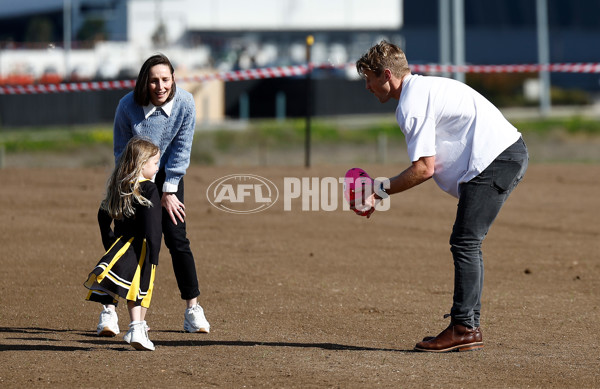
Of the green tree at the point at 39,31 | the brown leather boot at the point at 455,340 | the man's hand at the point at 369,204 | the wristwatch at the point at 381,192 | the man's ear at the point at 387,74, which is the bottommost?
the brown leather boot at the point at 455,340

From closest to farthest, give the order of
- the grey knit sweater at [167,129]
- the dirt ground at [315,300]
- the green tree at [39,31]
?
1. the dirt ground at [315,300]
2. the grey knit sweater at [167,129]
3. the green tree at [39,31]

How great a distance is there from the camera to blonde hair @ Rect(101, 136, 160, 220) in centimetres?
588

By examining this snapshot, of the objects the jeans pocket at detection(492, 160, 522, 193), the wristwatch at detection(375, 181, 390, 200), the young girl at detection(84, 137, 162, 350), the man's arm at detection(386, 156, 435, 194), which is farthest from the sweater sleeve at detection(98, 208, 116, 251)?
the jeans pocket at detection(492, 160, 522, 193)

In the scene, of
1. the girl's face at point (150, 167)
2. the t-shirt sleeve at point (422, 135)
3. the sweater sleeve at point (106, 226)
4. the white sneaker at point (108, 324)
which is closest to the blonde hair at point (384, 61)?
the t-shirt sleeve at point (422, 135)

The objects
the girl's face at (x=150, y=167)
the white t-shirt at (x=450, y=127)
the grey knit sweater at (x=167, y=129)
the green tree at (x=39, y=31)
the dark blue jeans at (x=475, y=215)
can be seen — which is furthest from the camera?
the green tree at (x=39, y=31)

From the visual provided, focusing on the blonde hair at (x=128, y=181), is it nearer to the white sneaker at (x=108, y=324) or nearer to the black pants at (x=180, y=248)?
the black pants at (x=180, y=248)

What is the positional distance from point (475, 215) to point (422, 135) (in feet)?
1.93

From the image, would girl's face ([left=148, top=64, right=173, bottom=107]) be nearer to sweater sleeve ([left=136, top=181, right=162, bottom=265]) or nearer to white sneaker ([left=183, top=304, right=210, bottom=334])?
sweater sleeve ([left=136, top=181, right=162, bottom=265])

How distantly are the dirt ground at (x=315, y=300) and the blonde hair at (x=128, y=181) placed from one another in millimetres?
861

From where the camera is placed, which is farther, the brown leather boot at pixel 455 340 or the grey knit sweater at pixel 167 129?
the grey knit sweater at pixel 167 129

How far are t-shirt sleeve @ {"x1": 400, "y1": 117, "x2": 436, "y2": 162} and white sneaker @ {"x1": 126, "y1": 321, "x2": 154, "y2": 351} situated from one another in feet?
6.05

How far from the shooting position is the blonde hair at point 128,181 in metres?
5.88

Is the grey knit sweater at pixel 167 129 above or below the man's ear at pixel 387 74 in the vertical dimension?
below

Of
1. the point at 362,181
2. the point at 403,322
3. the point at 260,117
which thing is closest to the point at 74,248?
the point at 403,322
